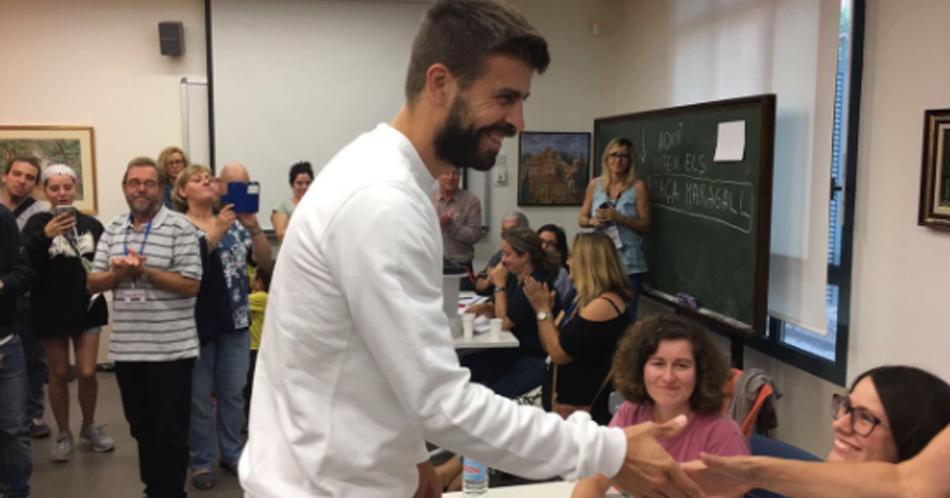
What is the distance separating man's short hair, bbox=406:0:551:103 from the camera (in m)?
1.11

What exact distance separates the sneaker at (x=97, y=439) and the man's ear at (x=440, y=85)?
386cm

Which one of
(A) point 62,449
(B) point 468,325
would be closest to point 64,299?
(A) point 62,449

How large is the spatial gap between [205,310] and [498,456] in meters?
2.66

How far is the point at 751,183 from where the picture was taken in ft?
12.2

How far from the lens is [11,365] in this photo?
10.2 feet

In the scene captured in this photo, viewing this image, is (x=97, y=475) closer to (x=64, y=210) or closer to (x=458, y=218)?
(x=64, y=210)

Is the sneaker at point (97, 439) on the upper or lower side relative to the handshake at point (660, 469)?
lower

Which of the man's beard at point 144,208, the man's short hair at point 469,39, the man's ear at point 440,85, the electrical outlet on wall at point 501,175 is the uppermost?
the man's short hair at point 469,39

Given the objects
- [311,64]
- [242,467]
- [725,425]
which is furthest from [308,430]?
[311,64]

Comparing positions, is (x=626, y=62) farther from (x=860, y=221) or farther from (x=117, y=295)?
(x=117, y=295)

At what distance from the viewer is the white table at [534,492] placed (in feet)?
6.27

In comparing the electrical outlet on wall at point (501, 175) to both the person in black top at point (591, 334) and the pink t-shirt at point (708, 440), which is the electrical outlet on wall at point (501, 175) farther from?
the pink t-shirt at point (708, 440)

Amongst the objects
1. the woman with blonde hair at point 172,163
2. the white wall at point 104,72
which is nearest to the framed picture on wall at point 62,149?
the white wall at point 104,72

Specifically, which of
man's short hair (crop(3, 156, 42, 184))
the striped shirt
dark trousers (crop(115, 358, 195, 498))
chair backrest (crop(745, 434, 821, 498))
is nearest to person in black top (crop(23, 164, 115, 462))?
man's short hair (crop(3, 156, 42, 184))
